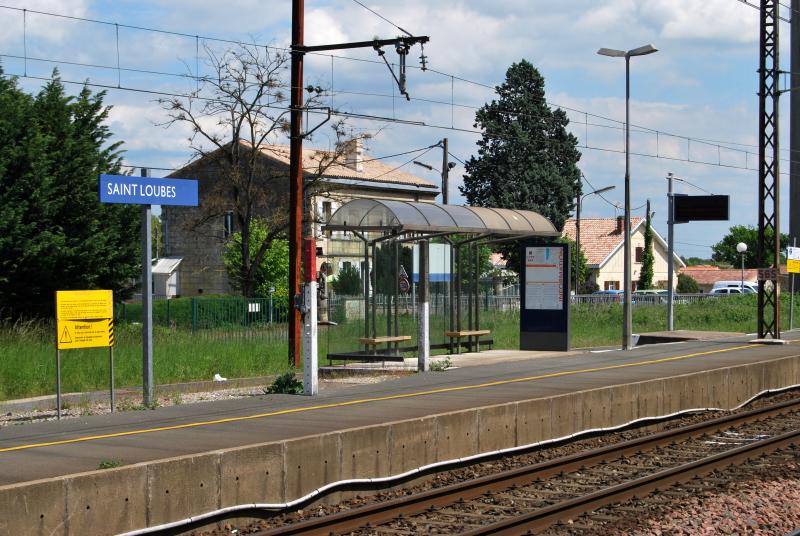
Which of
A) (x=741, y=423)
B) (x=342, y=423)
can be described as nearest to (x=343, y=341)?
(x=741, y=423)

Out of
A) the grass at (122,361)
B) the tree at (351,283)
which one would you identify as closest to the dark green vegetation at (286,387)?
the grass at (122,361)

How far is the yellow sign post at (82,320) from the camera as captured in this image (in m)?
15.7

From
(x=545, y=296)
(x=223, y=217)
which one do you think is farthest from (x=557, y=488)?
(x=223, y=217)

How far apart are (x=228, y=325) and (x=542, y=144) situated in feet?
153

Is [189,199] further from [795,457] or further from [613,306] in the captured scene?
[613,306]

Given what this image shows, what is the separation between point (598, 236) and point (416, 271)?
76568 mm

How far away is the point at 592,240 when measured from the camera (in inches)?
3829

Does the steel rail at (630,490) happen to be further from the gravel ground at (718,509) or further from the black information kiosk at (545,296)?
the black information kiosk at (545,296)

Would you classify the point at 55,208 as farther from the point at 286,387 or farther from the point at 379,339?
the point at 286,387

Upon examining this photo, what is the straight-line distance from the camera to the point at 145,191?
16.7 meters

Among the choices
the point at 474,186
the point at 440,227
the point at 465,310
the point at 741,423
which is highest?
the point at 474,186

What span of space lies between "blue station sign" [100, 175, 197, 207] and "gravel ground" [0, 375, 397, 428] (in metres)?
3.01

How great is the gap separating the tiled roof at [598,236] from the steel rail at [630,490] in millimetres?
72436

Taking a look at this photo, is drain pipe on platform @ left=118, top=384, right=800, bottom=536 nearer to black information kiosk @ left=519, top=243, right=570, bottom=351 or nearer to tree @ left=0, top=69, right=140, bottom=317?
black information kiosk @ left=519, top=243, right=570, bottom=351
